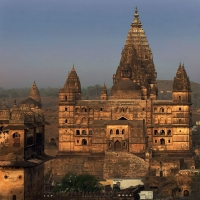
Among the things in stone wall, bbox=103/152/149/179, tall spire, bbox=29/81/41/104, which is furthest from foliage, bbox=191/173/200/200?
tall spire, bbox=29/81/41/104

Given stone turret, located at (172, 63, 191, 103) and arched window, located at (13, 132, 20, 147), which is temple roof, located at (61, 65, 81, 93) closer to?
stone turret, located at (172, 63, 191, 103)

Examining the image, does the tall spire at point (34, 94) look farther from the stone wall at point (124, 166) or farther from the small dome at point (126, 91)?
the stone wall at point (124, 166)

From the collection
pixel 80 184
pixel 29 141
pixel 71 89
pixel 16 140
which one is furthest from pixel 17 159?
pixel 71 89

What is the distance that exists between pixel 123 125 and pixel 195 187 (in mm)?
17842

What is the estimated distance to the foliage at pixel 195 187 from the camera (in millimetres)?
56769

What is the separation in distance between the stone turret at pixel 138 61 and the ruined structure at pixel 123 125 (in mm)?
1030

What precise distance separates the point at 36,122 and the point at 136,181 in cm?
2629

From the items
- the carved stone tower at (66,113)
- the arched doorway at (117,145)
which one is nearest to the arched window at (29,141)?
the arched doorway at (117,145)

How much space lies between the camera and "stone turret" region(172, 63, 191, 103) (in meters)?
78.2

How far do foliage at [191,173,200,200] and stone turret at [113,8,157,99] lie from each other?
70.8ft

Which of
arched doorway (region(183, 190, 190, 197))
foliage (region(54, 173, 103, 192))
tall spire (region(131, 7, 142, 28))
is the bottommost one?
arched doorway (region(183, 190, 190, 197))

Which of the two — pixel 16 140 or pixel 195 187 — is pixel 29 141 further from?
pixel 195 187

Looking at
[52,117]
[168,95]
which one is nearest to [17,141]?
[52,117]

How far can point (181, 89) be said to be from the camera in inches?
3086
